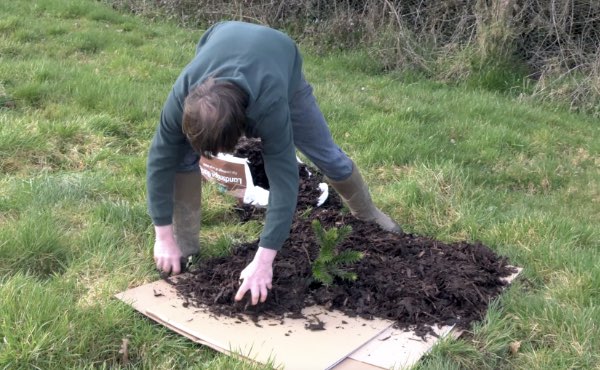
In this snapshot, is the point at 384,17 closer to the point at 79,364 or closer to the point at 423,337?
the point at 423,337

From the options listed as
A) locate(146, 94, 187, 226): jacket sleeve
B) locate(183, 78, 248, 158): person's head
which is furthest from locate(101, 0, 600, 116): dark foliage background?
locate(183, 78, 248, 158): person's head

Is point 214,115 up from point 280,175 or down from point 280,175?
up

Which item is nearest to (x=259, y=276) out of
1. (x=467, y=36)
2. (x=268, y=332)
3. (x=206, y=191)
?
(x=268, y=332)

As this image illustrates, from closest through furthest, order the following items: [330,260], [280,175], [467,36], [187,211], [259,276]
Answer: [280,175], [259,276], [330,260], [187,211], [467,36]

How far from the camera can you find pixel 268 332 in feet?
9.70

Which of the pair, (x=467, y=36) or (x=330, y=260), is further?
(x=467, y=36)

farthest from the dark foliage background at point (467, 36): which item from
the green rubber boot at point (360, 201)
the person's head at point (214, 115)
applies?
the person's head at point (214, 115)

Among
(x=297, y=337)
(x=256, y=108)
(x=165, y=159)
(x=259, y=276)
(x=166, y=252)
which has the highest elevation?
(x=256, y=108)

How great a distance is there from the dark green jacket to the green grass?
0.61m

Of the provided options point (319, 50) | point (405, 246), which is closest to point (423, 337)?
point (405, 246)

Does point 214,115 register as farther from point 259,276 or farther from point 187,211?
point 187,211

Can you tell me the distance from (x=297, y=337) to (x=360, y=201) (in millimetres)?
1231

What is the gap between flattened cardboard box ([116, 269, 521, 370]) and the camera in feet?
9.11

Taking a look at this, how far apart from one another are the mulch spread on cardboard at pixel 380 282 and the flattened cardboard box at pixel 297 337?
2.4 inches
